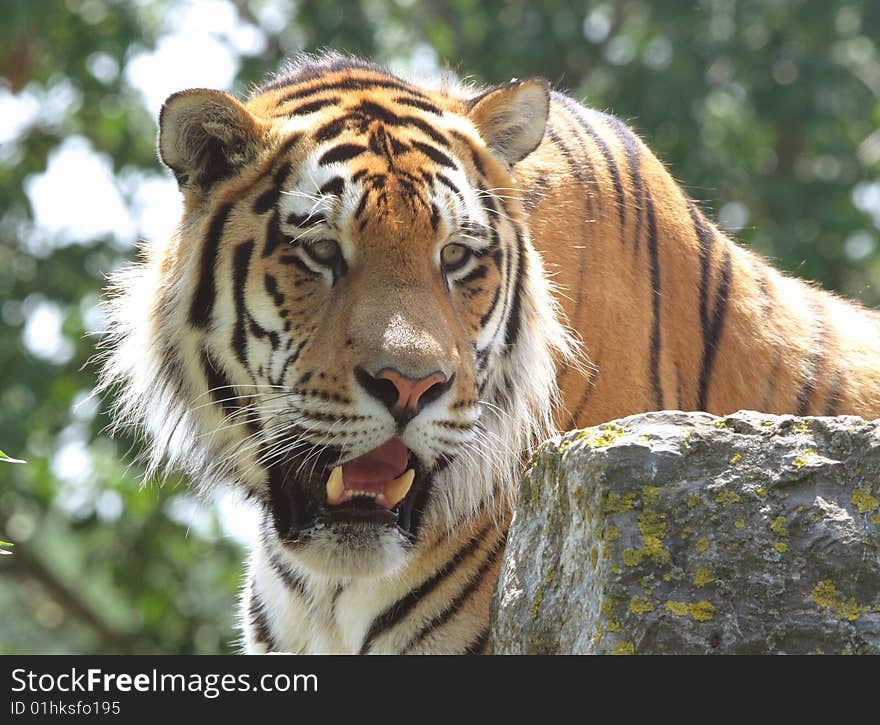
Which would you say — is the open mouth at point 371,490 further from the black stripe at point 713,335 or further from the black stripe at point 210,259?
the black stripe at point 713,335

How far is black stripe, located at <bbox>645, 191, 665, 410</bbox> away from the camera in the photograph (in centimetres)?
403

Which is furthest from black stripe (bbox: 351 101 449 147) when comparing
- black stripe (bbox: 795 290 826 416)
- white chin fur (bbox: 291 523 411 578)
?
black stripe (bbox: 795 290 826 416)

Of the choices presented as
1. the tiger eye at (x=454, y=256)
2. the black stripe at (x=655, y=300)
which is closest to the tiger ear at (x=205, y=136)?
the tiger eye at (x=454, y=256)

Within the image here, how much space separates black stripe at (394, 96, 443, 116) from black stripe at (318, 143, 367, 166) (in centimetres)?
37

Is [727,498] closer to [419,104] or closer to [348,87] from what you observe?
[419,104]

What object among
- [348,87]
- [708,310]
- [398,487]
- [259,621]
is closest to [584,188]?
[708,310]

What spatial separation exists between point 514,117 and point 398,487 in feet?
3.99

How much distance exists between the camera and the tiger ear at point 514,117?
391 cm

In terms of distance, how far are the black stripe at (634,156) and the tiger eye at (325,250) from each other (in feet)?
3.78

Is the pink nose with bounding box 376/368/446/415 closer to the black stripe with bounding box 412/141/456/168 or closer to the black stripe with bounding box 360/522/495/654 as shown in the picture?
the black stripe with bounding box 360/522/495/654

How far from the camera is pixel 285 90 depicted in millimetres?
4059

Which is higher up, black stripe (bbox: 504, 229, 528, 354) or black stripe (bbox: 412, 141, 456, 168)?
black stripe (bbox: 412, 141, 456, 168)

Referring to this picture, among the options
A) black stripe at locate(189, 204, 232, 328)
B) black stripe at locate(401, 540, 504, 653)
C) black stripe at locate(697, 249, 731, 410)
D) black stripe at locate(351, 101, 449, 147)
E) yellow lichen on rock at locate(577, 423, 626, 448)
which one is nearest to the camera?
yellow lichen on rock at locate(577, 423, 626, 448)
